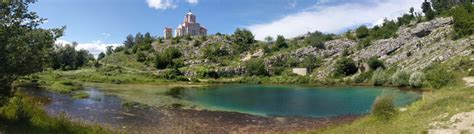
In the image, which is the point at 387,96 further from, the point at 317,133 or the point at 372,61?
the point at 372,61

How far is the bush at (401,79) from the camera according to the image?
64900 mm

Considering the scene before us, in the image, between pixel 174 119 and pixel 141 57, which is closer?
pixel 174 119

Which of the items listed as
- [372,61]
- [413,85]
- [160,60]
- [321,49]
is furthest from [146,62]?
[413,85]

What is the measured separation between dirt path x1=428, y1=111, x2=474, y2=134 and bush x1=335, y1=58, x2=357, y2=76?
74796 mm

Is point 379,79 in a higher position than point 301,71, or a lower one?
lower

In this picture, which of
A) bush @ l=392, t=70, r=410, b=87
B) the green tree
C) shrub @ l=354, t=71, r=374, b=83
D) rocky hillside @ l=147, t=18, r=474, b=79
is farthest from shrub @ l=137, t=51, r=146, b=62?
the green tree

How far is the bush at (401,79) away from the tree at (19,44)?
61412mm

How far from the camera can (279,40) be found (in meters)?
130

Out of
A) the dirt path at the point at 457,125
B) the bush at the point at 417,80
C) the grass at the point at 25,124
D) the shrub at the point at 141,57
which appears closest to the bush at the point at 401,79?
the bush at the point at 417,80

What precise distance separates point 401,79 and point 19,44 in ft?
209

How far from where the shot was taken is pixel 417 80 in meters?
59.9

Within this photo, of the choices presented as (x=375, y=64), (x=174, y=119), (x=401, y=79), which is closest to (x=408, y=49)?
(x=375, y=64)

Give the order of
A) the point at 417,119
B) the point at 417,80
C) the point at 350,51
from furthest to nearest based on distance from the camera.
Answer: the point at 350,51 < the point at 417,80 < the point at 417,119

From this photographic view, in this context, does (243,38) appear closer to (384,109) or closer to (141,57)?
(141,57)
